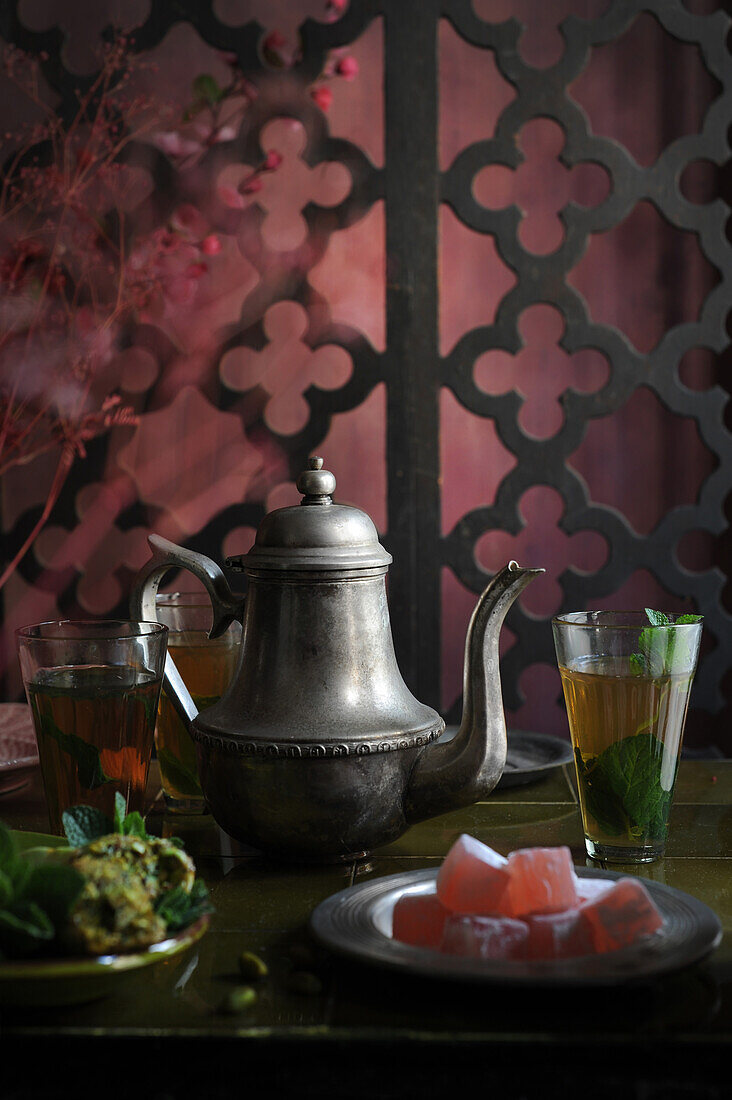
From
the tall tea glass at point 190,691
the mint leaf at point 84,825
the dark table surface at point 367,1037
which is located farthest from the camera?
the tall tea glass at point 190,691

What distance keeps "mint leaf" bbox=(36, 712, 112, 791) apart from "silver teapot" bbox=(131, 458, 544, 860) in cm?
7

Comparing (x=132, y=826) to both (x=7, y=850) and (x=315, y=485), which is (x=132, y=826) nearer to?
(x=7, y=850)

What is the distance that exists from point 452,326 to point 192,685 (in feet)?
4.65

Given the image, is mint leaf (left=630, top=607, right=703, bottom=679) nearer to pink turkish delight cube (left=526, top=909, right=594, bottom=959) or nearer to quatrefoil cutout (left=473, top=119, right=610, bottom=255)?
pink turkish delight cube (left=526, top=909, right=594, bottom=959)

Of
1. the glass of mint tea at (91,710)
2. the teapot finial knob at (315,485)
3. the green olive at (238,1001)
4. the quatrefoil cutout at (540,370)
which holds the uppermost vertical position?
the quatrefoil cutout at (540,370)

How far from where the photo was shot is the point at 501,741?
772 mm

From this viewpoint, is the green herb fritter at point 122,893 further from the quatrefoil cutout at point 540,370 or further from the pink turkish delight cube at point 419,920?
the quatrefoil cutout at point 540,370

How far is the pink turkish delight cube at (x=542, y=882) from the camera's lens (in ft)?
1.95

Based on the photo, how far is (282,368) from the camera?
2164mm

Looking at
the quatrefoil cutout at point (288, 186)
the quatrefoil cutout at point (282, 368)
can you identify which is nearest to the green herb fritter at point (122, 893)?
the quatrefoil cutout at point (282, 368)

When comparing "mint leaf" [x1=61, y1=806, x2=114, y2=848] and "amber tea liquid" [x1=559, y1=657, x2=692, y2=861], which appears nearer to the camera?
"mint leaf" [x1=61, y1=806, x2=114, y2=848]

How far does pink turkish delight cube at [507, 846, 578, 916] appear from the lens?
1.95ft

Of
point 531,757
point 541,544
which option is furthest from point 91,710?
point 541,544

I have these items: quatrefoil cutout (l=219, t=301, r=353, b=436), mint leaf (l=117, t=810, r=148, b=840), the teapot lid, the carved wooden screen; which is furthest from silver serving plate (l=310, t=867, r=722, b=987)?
quatrefoil cutout (l=219, t=301, r=353, b=436)
